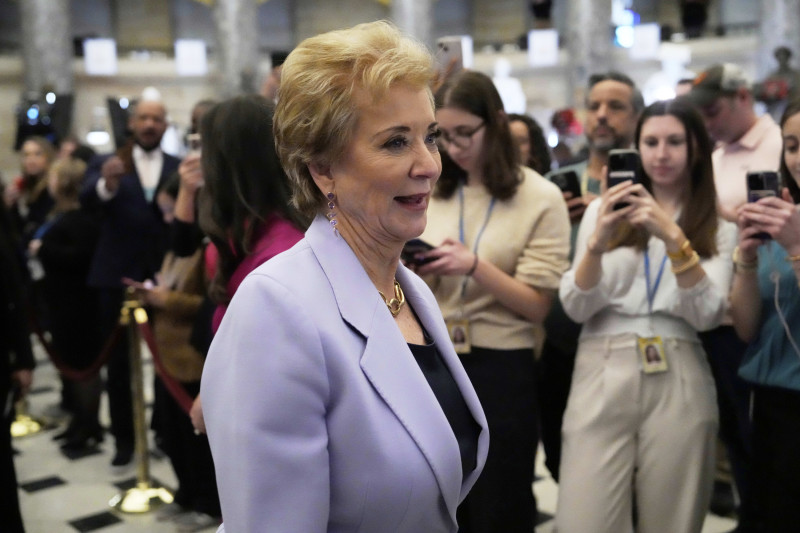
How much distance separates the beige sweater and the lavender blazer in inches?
58.8

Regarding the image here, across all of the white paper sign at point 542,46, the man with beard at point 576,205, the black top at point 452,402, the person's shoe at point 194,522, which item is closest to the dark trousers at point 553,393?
the man with beard at point 576,205

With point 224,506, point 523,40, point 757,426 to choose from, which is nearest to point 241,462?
point 224,506

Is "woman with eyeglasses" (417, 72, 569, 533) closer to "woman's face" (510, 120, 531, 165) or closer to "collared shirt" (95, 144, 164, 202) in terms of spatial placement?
"woman's face" (510, 120, 531, 165)

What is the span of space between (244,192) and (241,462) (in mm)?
1305

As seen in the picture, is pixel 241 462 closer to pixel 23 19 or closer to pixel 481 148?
pixel 481 148

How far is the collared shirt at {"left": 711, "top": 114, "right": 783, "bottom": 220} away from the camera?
3822 mm

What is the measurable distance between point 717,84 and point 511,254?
1.71 m

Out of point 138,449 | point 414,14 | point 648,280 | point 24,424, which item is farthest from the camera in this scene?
→ point 414,14

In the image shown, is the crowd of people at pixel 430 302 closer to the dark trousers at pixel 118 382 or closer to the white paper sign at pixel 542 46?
the dark trousers at pixel 118 382

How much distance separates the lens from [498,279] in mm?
2855

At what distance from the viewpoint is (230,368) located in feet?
4.34

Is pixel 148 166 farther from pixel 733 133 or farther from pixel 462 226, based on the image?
pixel 733 133

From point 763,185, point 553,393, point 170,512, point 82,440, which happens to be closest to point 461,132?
point 763,185

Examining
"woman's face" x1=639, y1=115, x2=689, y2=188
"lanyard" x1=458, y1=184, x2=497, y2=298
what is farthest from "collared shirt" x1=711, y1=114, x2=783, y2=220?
"lanyard" x1=458, y1=184, x2=497, y2=298
